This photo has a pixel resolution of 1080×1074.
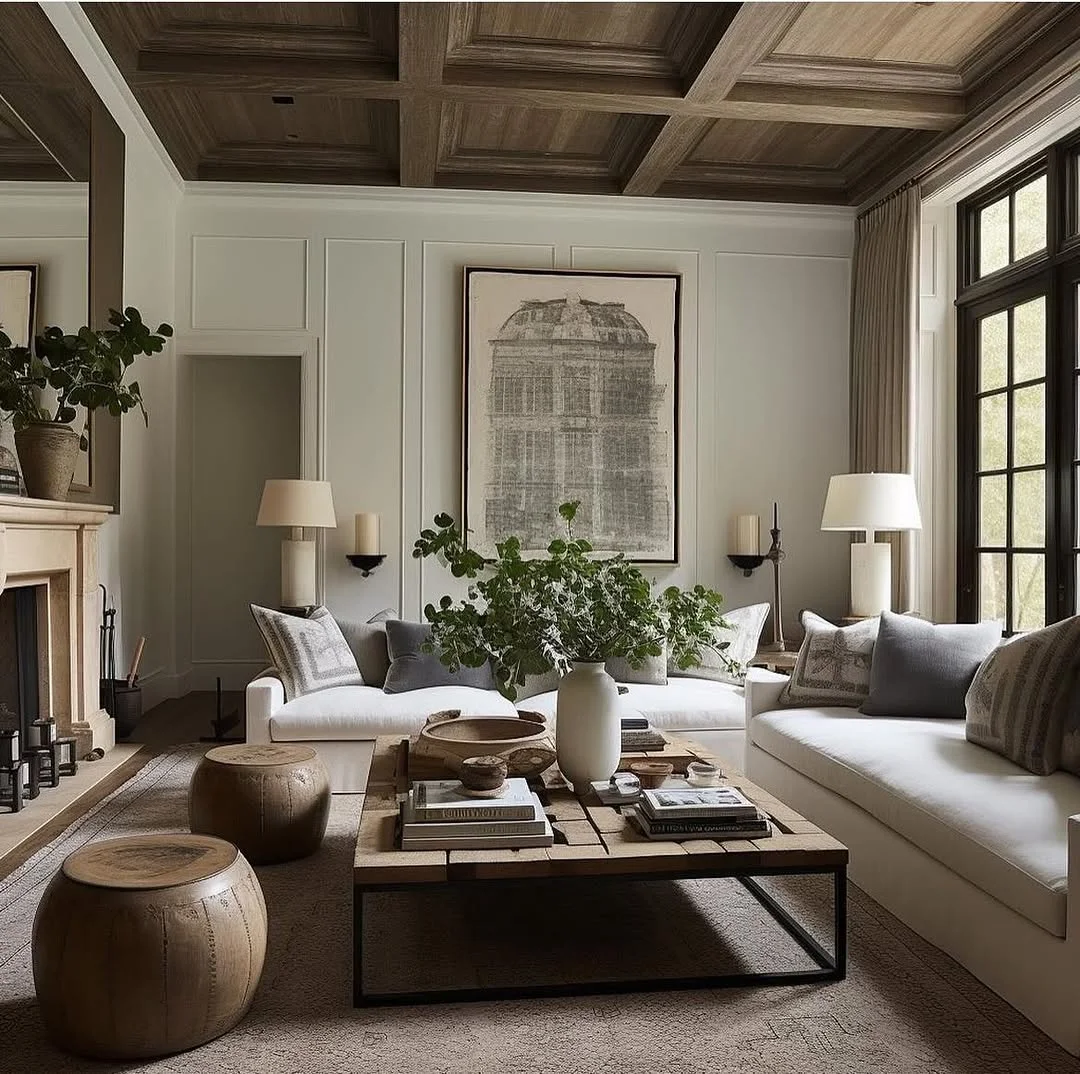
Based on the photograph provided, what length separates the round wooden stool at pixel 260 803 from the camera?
3.08 meters

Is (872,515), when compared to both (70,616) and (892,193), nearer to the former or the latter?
(892,193)

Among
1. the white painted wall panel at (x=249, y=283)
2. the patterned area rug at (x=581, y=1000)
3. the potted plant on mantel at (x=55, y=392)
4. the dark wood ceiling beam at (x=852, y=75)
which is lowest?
the patterned area rug at (x=581, y=1000)

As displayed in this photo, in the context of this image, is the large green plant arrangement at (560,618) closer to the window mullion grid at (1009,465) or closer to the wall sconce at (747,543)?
the window mullion grid at (1009,465)

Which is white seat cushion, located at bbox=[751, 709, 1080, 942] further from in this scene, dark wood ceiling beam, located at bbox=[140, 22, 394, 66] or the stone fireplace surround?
dark wood ceiling beam, located at bbox=[140, 22, 394, 66]

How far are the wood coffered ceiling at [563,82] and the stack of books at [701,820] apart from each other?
3015 mm

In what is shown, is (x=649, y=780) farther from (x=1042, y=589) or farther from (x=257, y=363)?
(x=257, y=363)

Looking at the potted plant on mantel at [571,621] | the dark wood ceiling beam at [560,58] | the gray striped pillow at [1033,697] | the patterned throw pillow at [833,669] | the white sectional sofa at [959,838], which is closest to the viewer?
the white sectional sofa at [959,838]

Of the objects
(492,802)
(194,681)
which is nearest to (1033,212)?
(492,802)

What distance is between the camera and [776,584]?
219 inches

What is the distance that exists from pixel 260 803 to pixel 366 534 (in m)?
2.87

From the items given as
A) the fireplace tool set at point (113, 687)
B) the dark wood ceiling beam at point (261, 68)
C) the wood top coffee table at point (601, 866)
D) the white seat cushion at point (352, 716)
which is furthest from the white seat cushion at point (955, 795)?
the dark wood ceiling beam at point (261, 68)

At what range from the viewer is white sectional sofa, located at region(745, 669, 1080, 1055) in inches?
81.4

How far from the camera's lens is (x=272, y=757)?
10.6ft

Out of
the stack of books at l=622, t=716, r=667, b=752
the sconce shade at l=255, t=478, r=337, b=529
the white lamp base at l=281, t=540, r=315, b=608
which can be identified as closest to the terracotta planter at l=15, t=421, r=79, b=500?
the sconce shade at l=255, t=478, r=337, b=529
